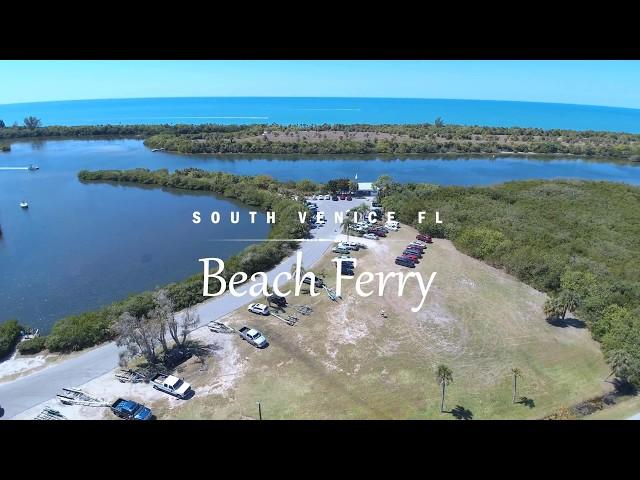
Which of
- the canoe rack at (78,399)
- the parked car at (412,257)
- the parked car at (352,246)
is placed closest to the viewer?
the canoe rack at (78,399)

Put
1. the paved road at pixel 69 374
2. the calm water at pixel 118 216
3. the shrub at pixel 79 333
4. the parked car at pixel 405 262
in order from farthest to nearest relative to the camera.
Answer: the parked car at pixel 405 262 < the calm water at pixel 118 216 < the shrub at pixel 79 333 < the paved road at pixel 69 374

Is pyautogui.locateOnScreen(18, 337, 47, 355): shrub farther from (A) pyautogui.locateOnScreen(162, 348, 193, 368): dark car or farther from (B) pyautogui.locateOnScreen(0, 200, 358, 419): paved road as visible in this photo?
(A) pyautogui.locateOnScreen(162, 348, 193, 368): dark car

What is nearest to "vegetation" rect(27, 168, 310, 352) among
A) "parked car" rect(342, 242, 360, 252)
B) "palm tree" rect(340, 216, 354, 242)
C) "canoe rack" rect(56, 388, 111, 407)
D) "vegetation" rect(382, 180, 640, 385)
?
"canoe rack" rect(56, 388, 111, 407)

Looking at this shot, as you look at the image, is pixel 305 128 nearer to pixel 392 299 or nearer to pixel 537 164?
pixel 537 164

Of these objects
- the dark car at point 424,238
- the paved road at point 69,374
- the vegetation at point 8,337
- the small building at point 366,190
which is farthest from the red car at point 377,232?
the vegetation at point 8,337

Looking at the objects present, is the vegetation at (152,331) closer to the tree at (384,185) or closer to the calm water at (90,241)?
the calm water at (90,241)
